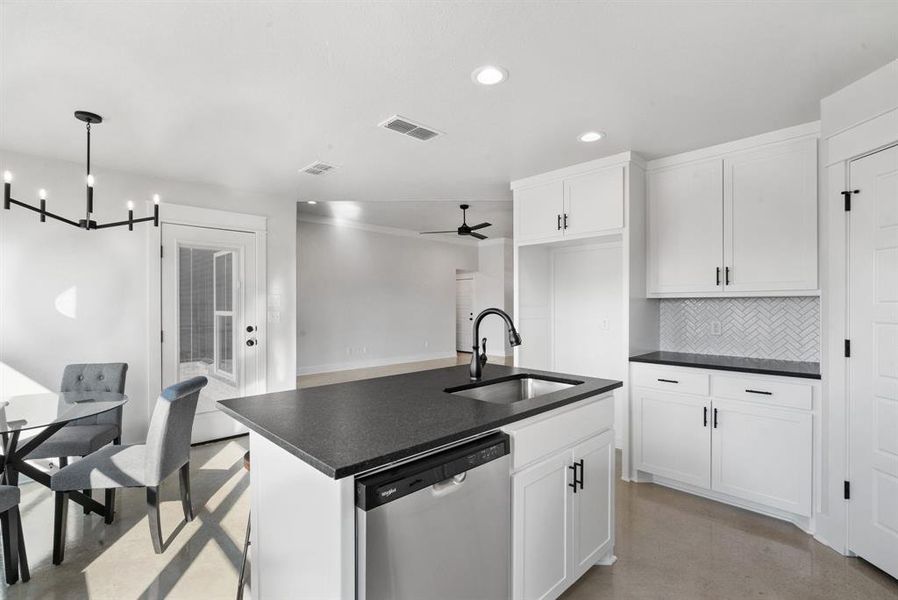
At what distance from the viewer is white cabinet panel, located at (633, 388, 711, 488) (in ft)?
9.91

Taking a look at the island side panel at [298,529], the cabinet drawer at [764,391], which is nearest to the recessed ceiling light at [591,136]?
the cabinet drawer at [764,391]

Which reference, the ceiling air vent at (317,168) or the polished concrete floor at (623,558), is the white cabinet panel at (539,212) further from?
the polished concrete floor at (623,558)

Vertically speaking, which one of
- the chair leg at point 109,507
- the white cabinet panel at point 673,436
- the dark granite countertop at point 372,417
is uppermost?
the dark granite countertop at point 372,417

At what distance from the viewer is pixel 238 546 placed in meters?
2.44

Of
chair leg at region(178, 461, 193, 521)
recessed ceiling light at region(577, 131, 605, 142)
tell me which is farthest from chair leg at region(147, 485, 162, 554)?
recessed ceiling light at region(577, 131, 605, 142)

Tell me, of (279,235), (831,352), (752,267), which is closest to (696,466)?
(831,352)

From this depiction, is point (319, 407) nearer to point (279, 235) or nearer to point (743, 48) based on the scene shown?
point (743, 48)

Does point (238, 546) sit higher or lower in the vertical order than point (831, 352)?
lower

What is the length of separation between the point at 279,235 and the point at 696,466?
432cm

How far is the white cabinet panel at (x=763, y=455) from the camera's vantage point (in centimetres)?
266

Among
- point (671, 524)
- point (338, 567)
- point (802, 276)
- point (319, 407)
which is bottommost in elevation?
point (671, 524)

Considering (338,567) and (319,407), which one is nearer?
(338,567)

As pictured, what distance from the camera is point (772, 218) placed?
9.93 feet

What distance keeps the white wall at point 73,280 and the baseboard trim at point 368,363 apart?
366cm
